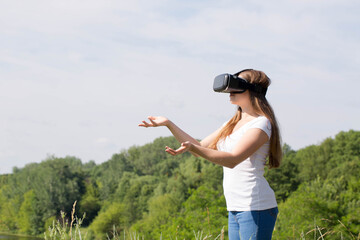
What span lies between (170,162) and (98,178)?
11.3m

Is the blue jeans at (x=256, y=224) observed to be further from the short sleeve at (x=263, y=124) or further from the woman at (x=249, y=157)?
the short sleeve at (x=263, y=124)

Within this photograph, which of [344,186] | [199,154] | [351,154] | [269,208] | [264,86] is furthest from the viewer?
[351,154]

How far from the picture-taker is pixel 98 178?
6619 cm

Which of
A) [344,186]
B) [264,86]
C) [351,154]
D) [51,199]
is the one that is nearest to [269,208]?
[264,86]

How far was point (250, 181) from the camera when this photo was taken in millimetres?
2822

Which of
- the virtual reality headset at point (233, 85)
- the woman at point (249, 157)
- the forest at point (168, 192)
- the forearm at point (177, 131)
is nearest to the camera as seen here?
the woman at point (249, 157)

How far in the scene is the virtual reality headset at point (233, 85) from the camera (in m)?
2.96

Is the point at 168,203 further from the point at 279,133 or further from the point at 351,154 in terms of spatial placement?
the point at 279,133

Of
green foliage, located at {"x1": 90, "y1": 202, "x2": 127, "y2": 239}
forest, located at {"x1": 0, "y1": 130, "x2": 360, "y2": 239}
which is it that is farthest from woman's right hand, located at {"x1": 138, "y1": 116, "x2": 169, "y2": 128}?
green foliage, located at {"x1": 90, "y1": 202, "x2": 127, "y2": 239}

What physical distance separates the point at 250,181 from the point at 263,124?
0.35 meters

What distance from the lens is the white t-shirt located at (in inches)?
110

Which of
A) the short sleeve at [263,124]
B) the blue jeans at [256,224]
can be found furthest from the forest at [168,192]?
the short sleeve at [263,124]

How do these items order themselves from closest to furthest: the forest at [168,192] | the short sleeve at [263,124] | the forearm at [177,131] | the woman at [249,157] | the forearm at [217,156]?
1. the forearm at [217,156]
2. the woman at [249,157]
3. the short sleeve at [263,124]
4. the forearm at [177,131]
5. the forest at [168,192]

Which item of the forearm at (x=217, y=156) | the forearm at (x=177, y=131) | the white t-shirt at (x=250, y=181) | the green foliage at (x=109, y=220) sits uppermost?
the forearm at (x=177, y=131)
